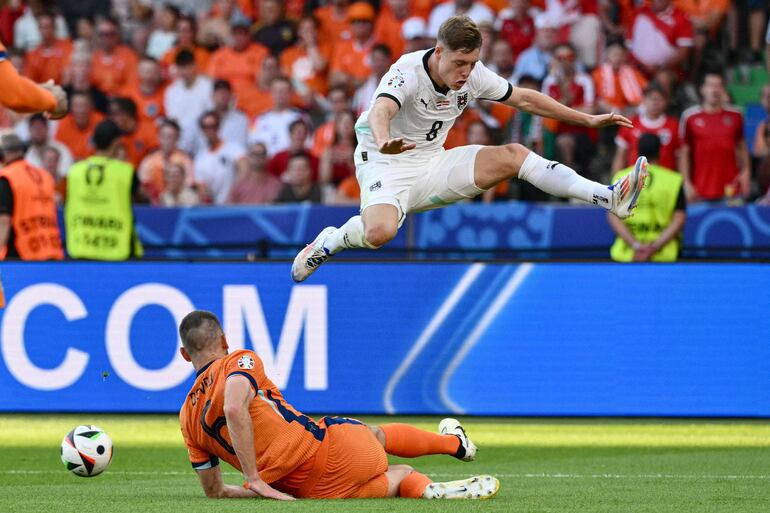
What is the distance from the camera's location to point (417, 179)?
9.44 m

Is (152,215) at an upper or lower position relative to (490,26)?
lower

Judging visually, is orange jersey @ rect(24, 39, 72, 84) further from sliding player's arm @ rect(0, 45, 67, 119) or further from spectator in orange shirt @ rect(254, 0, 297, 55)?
sliding player's arm @ rect(0, 45, 67, 119)

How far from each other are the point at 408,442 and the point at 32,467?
327 centimetres

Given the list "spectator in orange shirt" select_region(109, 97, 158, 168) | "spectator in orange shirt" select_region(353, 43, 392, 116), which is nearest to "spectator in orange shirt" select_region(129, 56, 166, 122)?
"spectator in orange shirt" select_region(109, 97, 158, 168)

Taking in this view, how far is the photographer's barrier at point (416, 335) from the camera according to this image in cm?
1239

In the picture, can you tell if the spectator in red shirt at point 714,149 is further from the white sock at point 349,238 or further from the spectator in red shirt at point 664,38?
the white sock at point 349,238

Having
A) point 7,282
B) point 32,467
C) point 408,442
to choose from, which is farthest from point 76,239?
point 408,442

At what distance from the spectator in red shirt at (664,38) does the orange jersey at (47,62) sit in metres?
7.15

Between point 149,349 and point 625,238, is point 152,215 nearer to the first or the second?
point 149,349

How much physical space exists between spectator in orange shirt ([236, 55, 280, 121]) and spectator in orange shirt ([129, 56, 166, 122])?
97 cm

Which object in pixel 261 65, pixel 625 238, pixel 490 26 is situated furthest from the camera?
pixel 261 65

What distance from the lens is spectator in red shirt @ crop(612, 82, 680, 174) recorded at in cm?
1464

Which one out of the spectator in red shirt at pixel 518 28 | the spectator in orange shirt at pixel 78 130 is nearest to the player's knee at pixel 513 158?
the spectator in red shirt at pixel 518 28

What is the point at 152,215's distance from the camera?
15.4 m
